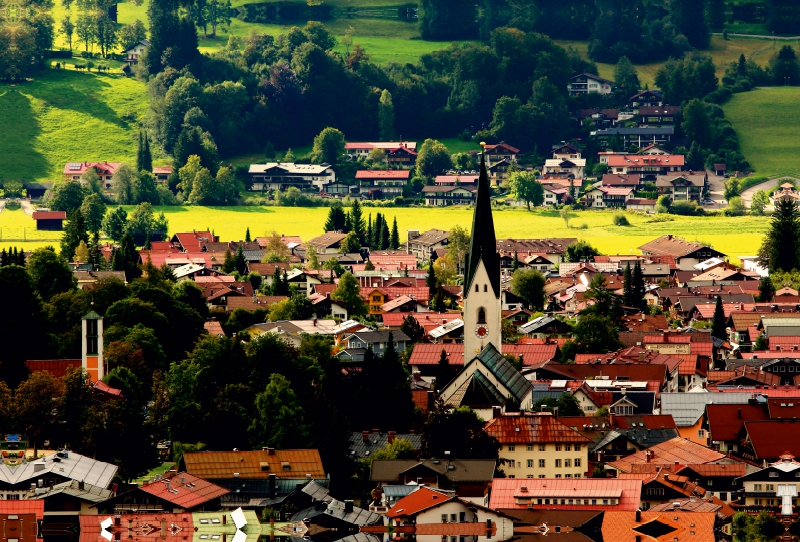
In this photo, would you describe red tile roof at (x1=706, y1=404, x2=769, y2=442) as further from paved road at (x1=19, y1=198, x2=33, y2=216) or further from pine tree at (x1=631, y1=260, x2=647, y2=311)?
paved road at (x1=19, y1=198, x2=33, y2=216)

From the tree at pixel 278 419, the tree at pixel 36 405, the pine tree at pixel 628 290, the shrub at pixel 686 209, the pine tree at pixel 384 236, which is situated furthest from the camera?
the shrub at pixel 686 209

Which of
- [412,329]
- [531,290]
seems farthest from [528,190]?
[412,329]

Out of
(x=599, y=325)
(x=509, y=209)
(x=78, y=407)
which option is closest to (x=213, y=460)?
(x=78, y=407)

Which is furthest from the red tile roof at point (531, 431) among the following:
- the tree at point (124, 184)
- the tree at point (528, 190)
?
the tree at point (528, 190)

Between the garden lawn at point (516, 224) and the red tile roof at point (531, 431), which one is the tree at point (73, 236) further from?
the red tile roof at point (531, 431)

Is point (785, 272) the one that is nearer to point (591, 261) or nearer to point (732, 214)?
point (591, 261)

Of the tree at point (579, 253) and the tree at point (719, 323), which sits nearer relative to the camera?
the tree at point (719, 323)
